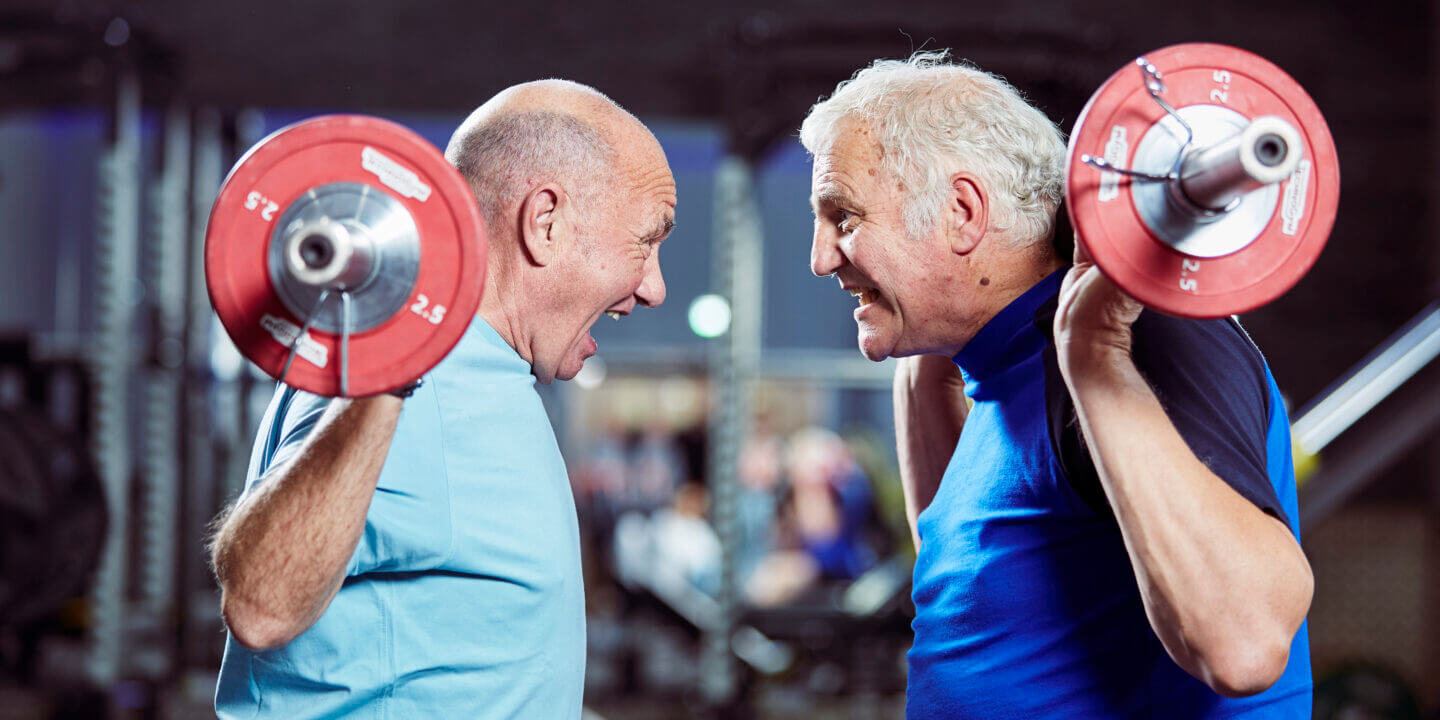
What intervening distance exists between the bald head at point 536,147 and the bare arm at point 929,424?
512 millimetres

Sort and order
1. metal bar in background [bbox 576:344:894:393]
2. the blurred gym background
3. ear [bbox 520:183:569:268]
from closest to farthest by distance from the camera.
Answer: ear [bbox 520:183:569:268] < the blurred gym background < metal bar in background [bbox 576:344:894:393]

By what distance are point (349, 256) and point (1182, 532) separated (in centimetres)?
61

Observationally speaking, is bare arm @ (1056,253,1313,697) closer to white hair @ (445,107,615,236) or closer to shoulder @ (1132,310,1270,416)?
shoulder @ (1132,310,1270,416)

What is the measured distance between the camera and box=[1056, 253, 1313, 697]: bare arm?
31.2 inches

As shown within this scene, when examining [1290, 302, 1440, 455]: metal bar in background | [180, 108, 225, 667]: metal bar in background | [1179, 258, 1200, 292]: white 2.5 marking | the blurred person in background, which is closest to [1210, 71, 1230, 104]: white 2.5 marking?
[1179, 258, 1200, 292]: white 2.5 marking

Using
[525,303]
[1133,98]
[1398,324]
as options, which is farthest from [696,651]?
[1133,98]

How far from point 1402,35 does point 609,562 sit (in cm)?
427

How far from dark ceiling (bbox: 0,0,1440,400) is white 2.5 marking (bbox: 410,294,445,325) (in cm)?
327

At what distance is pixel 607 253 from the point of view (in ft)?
3.86

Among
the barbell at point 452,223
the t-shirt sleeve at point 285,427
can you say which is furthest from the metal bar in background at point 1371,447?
the t-shirt sleeve at point 285,427

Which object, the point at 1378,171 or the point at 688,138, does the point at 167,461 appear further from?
the point at 1378,171

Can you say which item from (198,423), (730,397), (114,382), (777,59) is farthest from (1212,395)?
(198,423)

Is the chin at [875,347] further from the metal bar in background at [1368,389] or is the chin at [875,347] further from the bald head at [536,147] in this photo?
the metal bar in background at [1368,389]

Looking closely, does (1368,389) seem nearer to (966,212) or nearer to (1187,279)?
(966,212)
